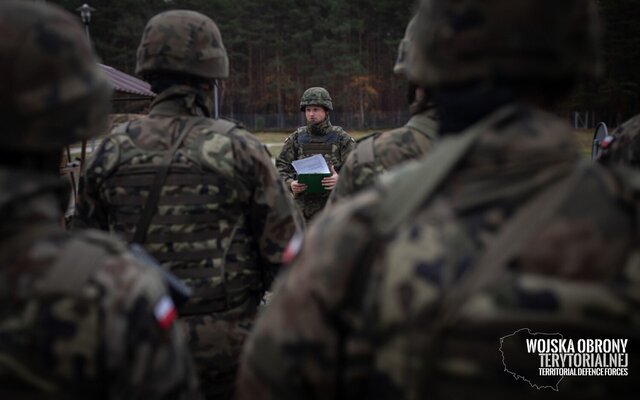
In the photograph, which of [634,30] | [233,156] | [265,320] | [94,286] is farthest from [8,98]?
[634,30]

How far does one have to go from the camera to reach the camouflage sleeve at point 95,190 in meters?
3.27

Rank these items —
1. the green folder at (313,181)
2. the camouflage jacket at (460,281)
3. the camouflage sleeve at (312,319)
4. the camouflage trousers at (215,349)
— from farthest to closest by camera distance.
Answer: the green folder at (313,181) < the camouflage trousers at (215,349) < the camouflage sleeve at (312,319) < the camouflage jacket at (460,281)

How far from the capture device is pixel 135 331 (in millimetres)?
1499

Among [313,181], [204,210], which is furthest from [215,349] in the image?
[313,181]

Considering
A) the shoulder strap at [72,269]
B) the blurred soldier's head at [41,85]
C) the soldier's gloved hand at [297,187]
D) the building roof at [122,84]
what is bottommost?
the soldier's gloved hand at [297,187]

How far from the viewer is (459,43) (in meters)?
1.40

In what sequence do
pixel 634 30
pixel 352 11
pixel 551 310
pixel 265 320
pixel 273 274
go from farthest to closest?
pixel 352 11
pixel 634 30
pixel 273 274
pixel 265 320
pixel 551 310

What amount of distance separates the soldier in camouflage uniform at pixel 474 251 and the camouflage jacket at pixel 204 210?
1727mm

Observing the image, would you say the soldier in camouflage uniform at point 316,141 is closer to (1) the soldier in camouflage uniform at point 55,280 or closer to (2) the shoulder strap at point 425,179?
(1) the soldier in camouflage uniform at point 55,280

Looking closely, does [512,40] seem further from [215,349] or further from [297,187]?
[297,187]

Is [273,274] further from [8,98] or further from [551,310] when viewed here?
[551,310]

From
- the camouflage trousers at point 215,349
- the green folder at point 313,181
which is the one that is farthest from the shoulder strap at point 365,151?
the green folder at point 313,181

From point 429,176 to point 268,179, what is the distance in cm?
200

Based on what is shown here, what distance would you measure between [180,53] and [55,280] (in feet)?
7.00
